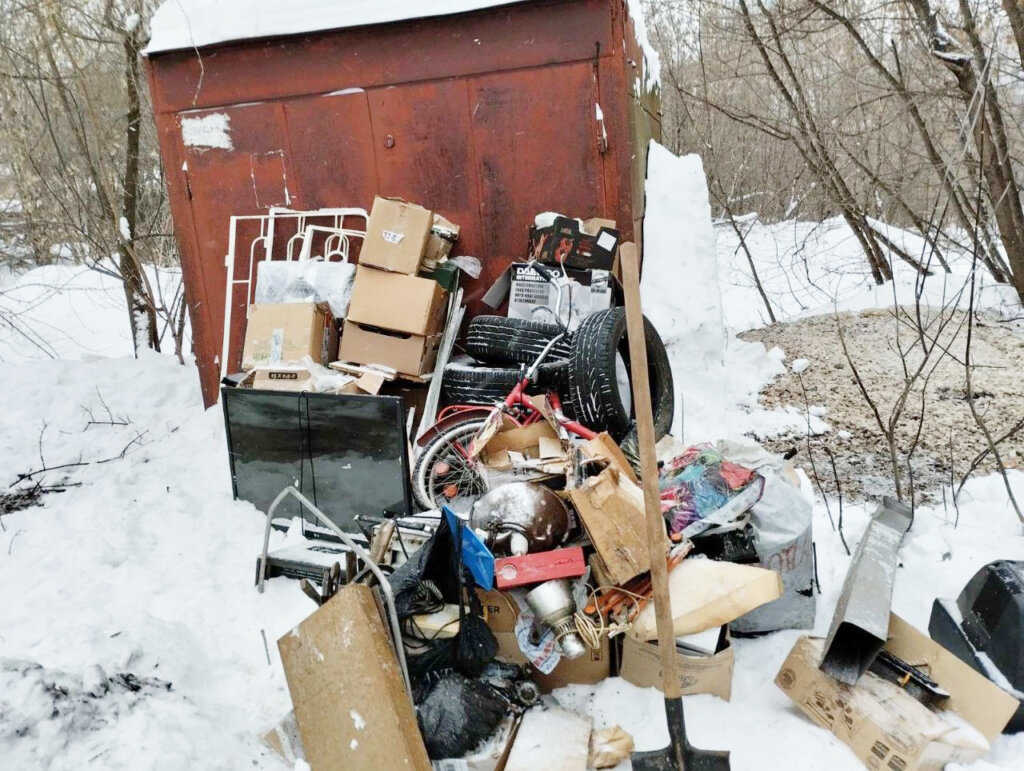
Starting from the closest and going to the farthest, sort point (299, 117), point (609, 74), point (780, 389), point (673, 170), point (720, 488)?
point (720, 488)
point (609, 74)
point (299, 117)
point (780, 389)
point (673, 170)

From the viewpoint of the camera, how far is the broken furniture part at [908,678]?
2.55 m

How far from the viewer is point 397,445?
163 inches

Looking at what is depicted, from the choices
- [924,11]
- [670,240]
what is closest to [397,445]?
[670,240]

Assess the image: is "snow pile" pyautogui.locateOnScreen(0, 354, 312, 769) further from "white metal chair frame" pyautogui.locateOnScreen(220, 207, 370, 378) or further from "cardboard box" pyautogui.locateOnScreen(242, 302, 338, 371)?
"white metal chair frame" pyautogui.locateOnScreen(220, 207, 370, 378)

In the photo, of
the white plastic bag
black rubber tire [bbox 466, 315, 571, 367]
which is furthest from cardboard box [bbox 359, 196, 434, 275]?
black rubber tire [bbox 466, 315, 571, 367]

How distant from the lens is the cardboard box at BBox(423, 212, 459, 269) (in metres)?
5.30

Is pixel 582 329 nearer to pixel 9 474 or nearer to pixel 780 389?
pixel 780 389

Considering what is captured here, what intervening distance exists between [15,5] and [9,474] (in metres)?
4.38

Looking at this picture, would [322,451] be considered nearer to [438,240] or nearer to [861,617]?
[438,240]

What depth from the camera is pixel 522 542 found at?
9.91ft

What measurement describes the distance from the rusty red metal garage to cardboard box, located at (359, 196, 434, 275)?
0.55 metres

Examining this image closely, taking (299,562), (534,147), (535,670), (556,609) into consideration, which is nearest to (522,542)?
(556,609)

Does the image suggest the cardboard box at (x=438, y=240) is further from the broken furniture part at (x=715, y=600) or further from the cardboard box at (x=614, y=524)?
the broken furniture part at (x=715, y=600)

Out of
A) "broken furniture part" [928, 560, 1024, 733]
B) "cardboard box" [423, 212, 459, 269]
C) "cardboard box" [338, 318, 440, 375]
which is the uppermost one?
"cardboard box" [423, 212, 459, 269]
